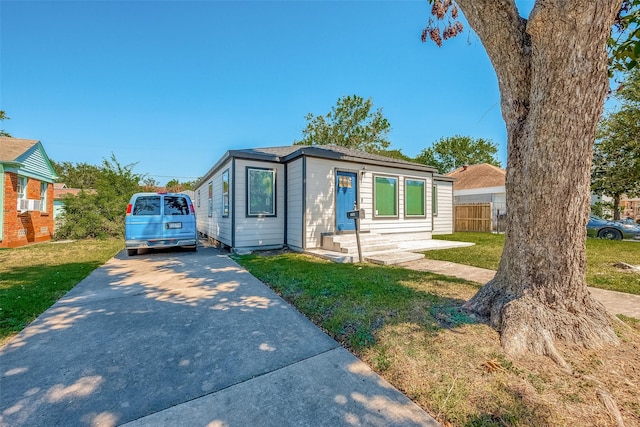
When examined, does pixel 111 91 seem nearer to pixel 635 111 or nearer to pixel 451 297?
pixel 451 297

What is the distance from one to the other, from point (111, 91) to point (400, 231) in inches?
647

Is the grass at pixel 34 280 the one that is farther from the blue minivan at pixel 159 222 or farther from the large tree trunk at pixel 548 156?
the large tree trunk at pixel 548 156

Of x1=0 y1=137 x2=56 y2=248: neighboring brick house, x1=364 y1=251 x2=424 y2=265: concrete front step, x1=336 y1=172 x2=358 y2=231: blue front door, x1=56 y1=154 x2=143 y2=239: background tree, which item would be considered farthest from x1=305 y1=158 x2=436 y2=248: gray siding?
x1=0 y1=137 x2=56 y2=248: neighboring brick house

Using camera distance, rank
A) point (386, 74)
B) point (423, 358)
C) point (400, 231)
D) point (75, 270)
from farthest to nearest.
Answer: point (386, 74), point (400, 231), point (75, 270), point (423, 358)

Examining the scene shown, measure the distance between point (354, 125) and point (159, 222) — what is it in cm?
2409

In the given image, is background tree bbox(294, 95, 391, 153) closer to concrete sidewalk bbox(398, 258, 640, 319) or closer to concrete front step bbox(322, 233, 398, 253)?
concrete front step bbox(322, 233, 398, 253)

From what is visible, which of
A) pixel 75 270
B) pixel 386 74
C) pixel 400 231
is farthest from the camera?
pixel 386 74

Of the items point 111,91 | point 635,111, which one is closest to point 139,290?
point 111,91

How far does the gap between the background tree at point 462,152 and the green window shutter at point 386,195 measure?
30.8m

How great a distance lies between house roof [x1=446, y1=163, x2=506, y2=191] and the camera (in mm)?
21328

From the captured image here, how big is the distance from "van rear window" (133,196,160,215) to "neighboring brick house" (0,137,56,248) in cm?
730

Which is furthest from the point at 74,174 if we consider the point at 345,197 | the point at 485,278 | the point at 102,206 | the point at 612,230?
the point at 612,230

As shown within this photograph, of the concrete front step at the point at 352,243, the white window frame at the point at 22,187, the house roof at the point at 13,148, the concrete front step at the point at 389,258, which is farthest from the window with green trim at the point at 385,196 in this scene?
the white window frame at the point at 22,187

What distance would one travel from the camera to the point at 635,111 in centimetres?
1445
